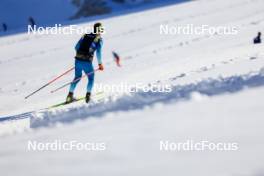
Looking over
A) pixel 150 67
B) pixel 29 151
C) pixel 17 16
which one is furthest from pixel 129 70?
pixel 17 16

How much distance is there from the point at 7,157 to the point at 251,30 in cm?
1393

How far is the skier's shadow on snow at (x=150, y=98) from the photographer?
269 inches

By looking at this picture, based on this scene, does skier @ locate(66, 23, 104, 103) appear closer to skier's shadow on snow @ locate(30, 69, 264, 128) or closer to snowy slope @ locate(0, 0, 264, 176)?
snowy slope @ locate(0, 0, 264, 176)

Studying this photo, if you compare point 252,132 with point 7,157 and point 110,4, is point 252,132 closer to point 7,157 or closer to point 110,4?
point 7,157

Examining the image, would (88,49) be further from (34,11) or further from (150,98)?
(34,11)

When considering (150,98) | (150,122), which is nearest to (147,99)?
(150,98)

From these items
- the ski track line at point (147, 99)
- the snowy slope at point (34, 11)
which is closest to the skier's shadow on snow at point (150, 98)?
the ski track line at point (147, 99)

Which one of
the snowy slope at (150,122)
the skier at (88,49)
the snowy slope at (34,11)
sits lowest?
the snowy slope at (150,122)

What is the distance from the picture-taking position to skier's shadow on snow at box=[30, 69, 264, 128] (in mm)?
6820

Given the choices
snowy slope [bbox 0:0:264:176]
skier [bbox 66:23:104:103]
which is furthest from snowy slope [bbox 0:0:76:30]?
skier [bbox 66:23:104:103]

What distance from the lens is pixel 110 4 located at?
129 ft

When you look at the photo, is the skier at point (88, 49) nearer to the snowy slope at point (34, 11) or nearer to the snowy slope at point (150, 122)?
the snowy slope at point (150, 122)

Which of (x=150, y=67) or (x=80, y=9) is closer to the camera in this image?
(x=150, y=67)

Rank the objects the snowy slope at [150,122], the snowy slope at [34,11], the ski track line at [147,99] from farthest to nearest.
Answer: the snowy slope at [34,11]
the ski track line at [147,99]
the snowy slope at [150,122]
